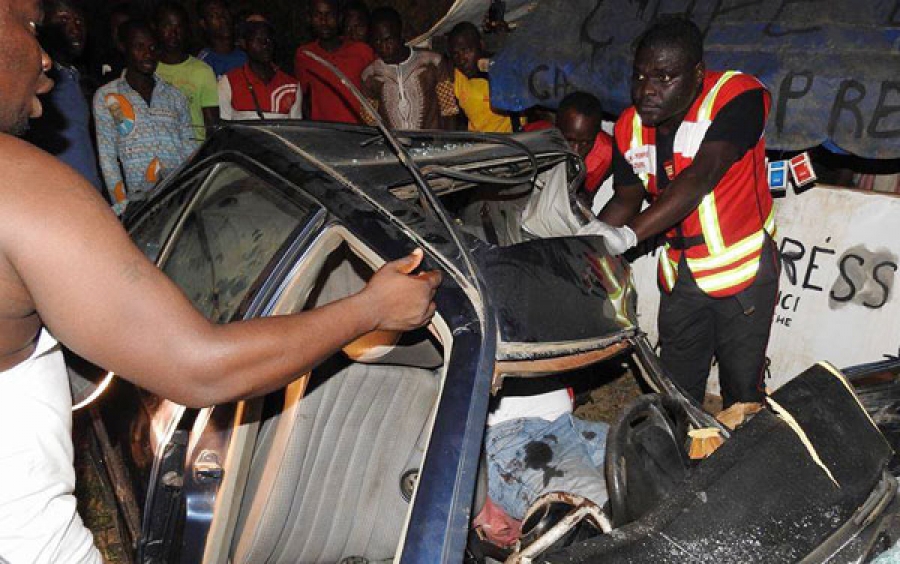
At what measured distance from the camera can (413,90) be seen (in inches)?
205

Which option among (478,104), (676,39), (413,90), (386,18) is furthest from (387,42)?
(676,39)

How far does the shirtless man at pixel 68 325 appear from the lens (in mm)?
1088

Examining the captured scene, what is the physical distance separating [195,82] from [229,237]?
11.4ft

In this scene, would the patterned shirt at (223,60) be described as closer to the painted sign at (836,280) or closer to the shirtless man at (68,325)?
the painted sign at (836,280)

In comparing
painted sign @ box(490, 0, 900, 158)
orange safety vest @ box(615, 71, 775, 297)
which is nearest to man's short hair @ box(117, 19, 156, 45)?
painted sign @ box(490, 0, 900, 158)

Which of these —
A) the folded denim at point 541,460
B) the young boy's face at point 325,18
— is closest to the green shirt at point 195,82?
the young boy's face at point 325,18

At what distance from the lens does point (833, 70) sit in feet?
11.1

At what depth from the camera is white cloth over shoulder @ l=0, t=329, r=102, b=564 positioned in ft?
4.27

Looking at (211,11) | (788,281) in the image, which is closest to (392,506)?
(788,281)

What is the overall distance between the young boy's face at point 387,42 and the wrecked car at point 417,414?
2.96m

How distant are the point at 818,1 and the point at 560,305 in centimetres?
305

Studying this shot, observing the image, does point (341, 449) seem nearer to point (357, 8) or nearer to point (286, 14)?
point (357, 8)

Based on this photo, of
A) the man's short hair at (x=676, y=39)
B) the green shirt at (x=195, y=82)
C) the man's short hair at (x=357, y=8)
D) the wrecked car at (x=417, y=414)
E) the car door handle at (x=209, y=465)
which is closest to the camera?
the wrecked car at (x=417, y=414)

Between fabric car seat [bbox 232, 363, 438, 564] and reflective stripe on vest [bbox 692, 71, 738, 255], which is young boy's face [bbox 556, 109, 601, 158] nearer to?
reflective stripe on vest [bbox 692, 71, 738, 255]
